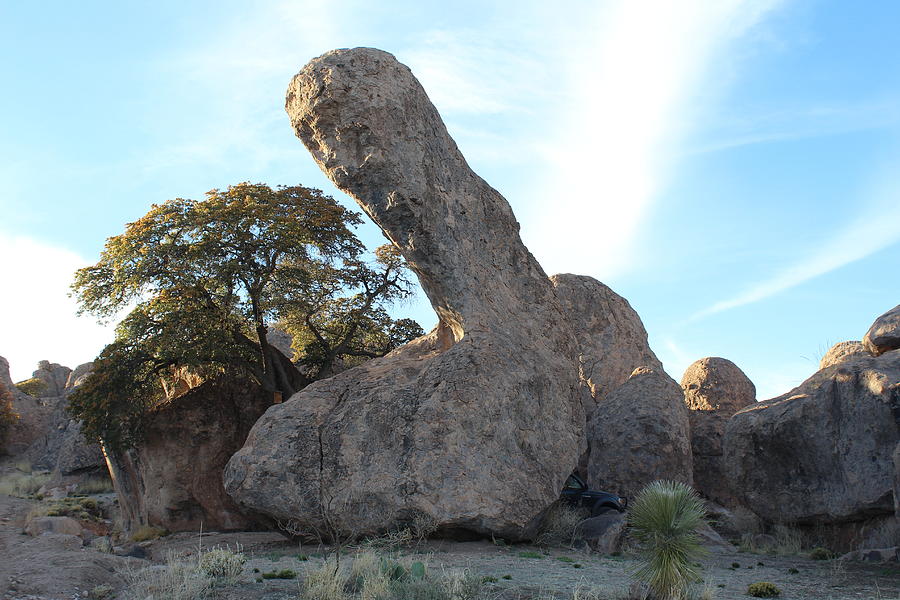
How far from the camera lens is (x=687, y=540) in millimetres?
8828

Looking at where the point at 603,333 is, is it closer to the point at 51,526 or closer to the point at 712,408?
the point at 712,408

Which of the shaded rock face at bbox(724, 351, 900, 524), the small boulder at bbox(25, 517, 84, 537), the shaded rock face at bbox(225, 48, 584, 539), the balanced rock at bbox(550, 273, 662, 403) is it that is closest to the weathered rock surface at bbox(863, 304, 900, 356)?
the shaded rock face at bbox(724, 351, 900, 524)

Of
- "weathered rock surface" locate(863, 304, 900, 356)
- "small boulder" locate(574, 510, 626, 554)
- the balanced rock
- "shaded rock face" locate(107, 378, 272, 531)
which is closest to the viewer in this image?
"small boulder" locate(574, 510, 626, 554)

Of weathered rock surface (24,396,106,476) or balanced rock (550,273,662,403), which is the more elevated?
balanced rock (550,273,662,403)

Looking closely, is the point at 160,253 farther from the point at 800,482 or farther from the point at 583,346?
the point at 800,482

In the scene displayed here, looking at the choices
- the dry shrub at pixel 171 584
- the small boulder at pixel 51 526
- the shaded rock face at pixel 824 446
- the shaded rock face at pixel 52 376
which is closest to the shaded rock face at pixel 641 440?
the shaded rock face at pixel 824 446

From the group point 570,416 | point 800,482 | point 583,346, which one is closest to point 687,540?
point 570,416

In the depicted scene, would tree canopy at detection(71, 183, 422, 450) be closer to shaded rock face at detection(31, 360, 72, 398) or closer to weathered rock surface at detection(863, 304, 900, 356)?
weathered rock surface at detection(863, 304, 900, 356)

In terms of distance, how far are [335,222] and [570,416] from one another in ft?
31.8

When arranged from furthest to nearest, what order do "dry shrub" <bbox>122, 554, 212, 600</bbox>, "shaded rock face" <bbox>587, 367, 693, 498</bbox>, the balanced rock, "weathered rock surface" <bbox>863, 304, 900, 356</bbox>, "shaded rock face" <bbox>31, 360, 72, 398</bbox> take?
"shaded rock face" <bbox>31, 360, 72, 398</bbox>, the balanced rock, "shaded rock face" <bbox>587, 367, 693, 498</bbox>, "weathered rock surface" <bbox>863, 304, 900, 356</bbox>, "dry shrub" <bbox>122, 554, 212, 600</bbox>

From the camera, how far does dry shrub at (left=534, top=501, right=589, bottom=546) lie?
49.6 ft

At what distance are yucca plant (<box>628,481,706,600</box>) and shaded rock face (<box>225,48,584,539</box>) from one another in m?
4.76

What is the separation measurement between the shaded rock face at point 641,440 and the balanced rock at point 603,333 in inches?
245

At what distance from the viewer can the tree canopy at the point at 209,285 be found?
2034 cm
